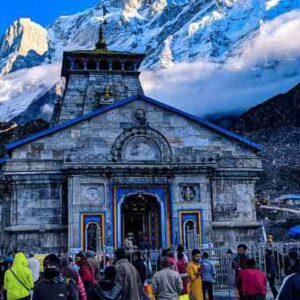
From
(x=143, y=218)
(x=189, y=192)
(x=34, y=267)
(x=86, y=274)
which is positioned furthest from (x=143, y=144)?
(x=86, y=274)

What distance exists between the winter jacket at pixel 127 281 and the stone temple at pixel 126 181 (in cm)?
1630

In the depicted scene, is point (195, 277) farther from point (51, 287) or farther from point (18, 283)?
point (51, 287)

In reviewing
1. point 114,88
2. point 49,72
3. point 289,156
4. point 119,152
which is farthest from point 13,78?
point 119,152

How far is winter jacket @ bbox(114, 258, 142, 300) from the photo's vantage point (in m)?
11.0

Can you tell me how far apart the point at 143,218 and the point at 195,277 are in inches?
644

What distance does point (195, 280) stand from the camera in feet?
50.1

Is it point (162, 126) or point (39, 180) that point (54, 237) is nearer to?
point (39, 180)

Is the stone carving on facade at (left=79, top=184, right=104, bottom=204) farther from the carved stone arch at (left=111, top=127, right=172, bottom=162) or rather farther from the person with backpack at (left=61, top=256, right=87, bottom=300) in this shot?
the person with backpack at (left=61, top=256, right=87, bottom=300)

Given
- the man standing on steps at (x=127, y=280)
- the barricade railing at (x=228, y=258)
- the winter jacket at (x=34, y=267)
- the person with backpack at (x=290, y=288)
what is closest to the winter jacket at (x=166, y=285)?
the man standing on steps at (x=127, y=280)

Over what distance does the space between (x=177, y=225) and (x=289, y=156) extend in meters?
71.9

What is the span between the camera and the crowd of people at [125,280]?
9367mm

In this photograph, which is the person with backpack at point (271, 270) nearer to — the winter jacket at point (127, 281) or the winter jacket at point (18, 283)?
the winter jacket at point (127, 281)

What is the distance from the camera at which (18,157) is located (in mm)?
28406

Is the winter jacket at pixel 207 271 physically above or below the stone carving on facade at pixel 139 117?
below
